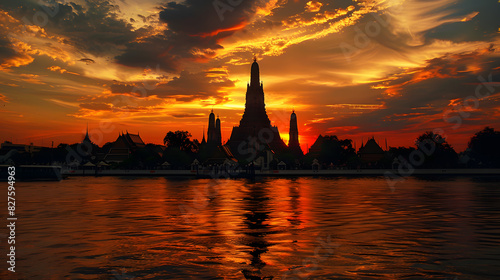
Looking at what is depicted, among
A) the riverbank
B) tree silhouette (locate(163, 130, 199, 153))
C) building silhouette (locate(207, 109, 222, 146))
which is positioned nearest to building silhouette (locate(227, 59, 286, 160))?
tree silhouette (locate(163, 130, 199, 153))

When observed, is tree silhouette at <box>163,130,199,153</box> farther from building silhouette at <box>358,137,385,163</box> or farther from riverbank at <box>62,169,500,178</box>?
building silhouette at <box>358,137,385,163</box>

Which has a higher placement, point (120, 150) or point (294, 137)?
point (294, 137)

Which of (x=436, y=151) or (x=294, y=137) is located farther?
(x=294, y=137)

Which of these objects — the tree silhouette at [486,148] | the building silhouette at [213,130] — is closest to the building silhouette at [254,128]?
the building silhouette at [213,130]

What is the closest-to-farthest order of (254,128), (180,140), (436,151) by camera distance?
(436,151), (180,140), (254,128)

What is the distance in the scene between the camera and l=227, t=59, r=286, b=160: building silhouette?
138 metres

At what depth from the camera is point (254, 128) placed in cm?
14312

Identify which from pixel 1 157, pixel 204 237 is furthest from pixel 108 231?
pixel 1 157

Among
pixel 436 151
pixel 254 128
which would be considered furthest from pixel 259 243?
pixel 254 128

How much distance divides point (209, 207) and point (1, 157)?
441ft

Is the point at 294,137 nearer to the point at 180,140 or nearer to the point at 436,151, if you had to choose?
the point at 180,140

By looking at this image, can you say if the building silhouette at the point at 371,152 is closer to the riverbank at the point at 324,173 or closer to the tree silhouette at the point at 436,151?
the tree silhouette at the point at 436,151

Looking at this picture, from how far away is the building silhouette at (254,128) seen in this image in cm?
13775

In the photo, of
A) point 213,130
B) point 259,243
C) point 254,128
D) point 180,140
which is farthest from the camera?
point 213,130
